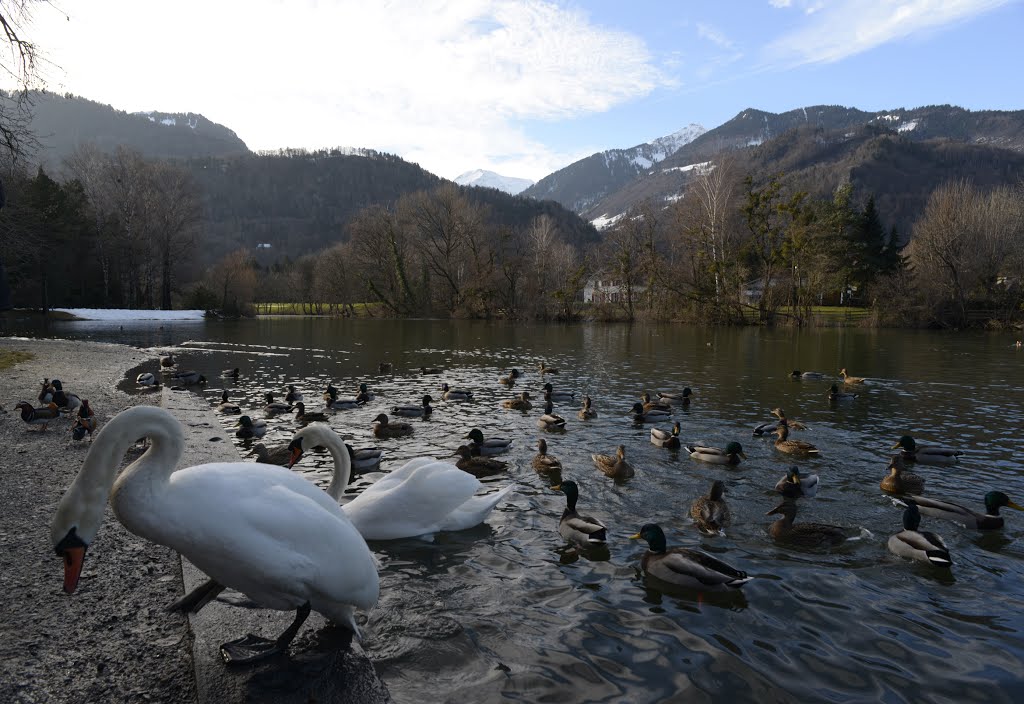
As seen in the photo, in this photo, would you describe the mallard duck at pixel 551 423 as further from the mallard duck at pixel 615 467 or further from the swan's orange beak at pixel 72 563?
the swan's orange beak at pixel 72 563

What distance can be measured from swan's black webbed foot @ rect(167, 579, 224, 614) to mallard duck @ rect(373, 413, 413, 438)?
8.75 m

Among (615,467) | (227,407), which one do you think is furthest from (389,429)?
(615,467)

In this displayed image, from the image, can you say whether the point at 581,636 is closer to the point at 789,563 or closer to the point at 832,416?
the point at 789,563

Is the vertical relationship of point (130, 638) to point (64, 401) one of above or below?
below

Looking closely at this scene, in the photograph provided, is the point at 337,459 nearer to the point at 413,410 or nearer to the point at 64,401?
the point at 413,410

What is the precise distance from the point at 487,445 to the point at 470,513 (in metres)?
4.02

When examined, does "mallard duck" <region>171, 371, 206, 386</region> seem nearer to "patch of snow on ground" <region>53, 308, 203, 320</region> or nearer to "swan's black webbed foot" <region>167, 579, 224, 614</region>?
"swan's black webbed foot" <region>167, 579, 224, 614</region>

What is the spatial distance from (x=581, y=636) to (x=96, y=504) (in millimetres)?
4091

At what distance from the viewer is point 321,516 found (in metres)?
3.91

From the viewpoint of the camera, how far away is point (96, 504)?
11.2ft

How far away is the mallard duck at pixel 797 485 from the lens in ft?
30.2

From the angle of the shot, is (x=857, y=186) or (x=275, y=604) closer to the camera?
(x=275, y=604)

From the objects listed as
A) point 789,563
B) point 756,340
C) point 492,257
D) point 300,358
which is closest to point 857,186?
point 492,257

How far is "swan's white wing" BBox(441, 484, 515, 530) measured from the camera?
7773 millimetres
